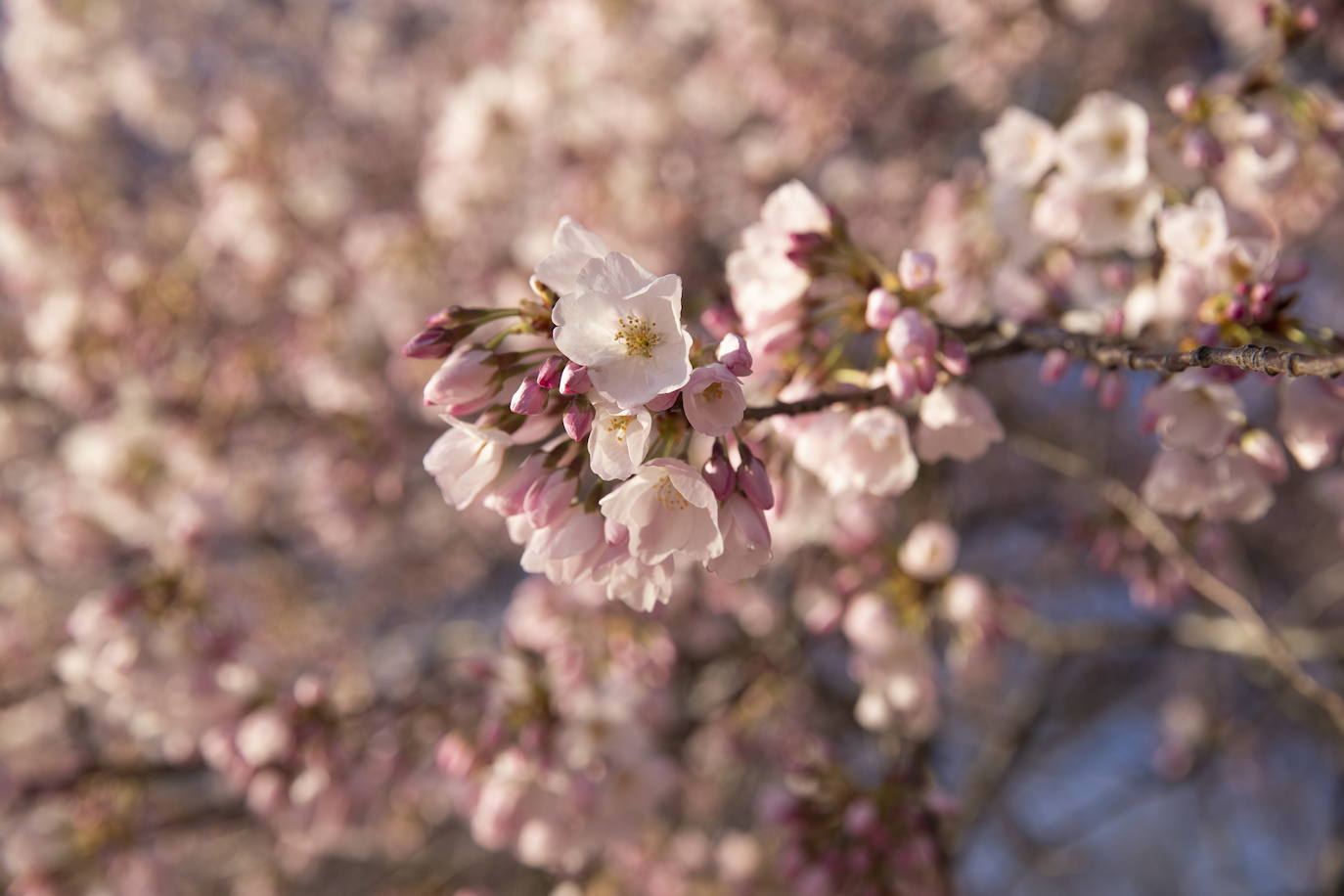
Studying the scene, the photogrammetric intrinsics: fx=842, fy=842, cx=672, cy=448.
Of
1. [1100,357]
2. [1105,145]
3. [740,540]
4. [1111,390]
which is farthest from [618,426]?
[1105,145]

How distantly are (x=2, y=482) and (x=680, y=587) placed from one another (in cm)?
435

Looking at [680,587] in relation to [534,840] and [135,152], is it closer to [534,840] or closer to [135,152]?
[534,840]

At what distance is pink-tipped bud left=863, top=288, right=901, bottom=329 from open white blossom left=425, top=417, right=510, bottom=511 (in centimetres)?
61

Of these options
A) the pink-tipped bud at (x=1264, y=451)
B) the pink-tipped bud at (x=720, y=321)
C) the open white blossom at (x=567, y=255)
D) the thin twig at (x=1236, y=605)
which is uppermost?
the open white blossom at (x=567, y=255)

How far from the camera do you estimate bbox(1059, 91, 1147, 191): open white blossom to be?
168 cm

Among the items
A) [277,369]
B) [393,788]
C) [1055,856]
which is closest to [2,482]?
[277,369]

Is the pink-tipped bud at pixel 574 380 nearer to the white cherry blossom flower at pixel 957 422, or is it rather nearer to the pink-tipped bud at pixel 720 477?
the pink-tipped bud at pixel 720 477

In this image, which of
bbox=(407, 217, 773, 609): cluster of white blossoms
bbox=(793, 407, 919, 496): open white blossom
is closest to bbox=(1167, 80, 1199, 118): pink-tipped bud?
bbox=(793, 407, 919, 496): open white blossom

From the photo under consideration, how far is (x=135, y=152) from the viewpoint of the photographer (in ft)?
25.6

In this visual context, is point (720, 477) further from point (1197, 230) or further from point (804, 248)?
point (1197, 230)

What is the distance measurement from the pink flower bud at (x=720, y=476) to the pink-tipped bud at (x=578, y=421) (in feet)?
0.55

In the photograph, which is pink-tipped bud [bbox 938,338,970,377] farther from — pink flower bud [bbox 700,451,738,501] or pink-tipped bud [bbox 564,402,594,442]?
pink-tipped bud [bbox 564,402,594,442]

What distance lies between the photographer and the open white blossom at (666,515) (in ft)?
3.45

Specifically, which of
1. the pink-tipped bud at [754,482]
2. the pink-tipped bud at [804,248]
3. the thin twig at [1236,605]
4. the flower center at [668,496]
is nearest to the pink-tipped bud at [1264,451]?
the thin twig at [1236,605]
